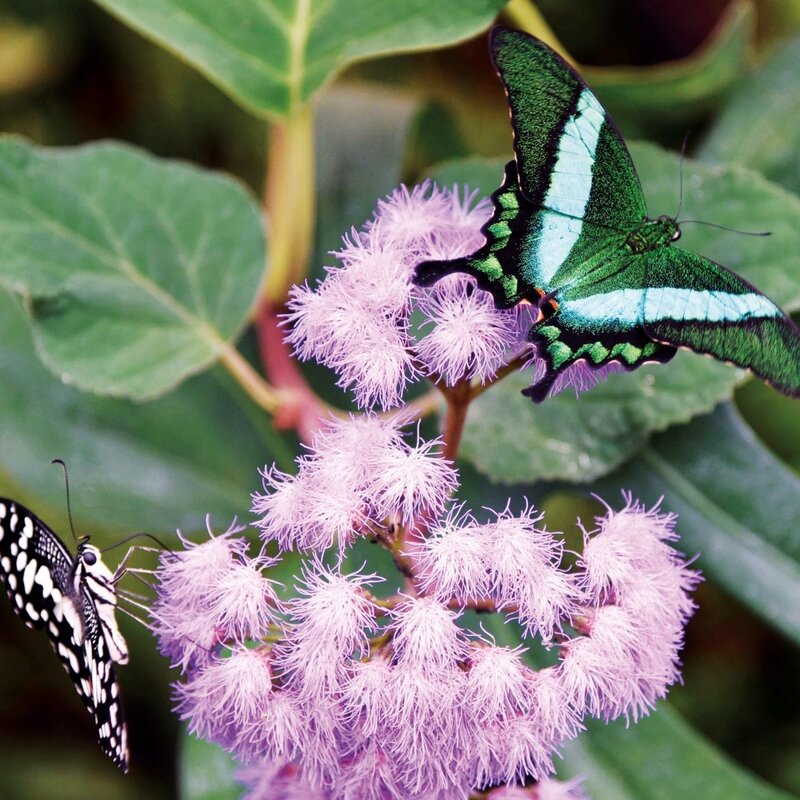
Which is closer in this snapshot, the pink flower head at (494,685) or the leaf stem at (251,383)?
the pink flower head at (494,685)

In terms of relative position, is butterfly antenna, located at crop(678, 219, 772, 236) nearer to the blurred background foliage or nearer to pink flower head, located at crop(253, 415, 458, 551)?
the blurred background foliage

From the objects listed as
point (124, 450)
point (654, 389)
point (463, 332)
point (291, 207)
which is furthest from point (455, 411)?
point (124, 450)

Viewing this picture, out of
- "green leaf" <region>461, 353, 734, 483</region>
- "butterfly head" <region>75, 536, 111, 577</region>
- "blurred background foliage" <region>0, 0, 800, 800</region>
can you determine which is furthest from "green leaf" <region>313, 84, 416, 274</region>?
"butterfly head" <region>75, 536, 111, 577</region>

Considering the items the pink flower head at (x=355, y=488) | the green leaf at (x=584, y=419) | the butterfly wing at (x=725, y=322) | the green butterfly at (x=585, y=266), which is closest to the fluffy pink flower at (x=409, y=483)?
the pink flower head at (x=355, y=488)

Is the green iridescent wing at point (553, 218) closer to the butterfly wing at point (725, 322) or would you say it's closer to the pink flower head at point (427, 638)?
the butterfly wing at point (725, 322)

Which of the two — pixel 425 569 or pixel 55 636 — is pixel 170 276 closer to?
pixel 55 636

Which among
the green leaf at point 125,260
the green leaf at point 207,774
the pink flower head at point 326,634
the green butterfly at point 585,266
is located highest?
the green butterfly at point 585,266

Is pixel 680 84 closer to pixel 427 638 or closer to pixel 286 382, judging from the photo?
pixel 286 382
